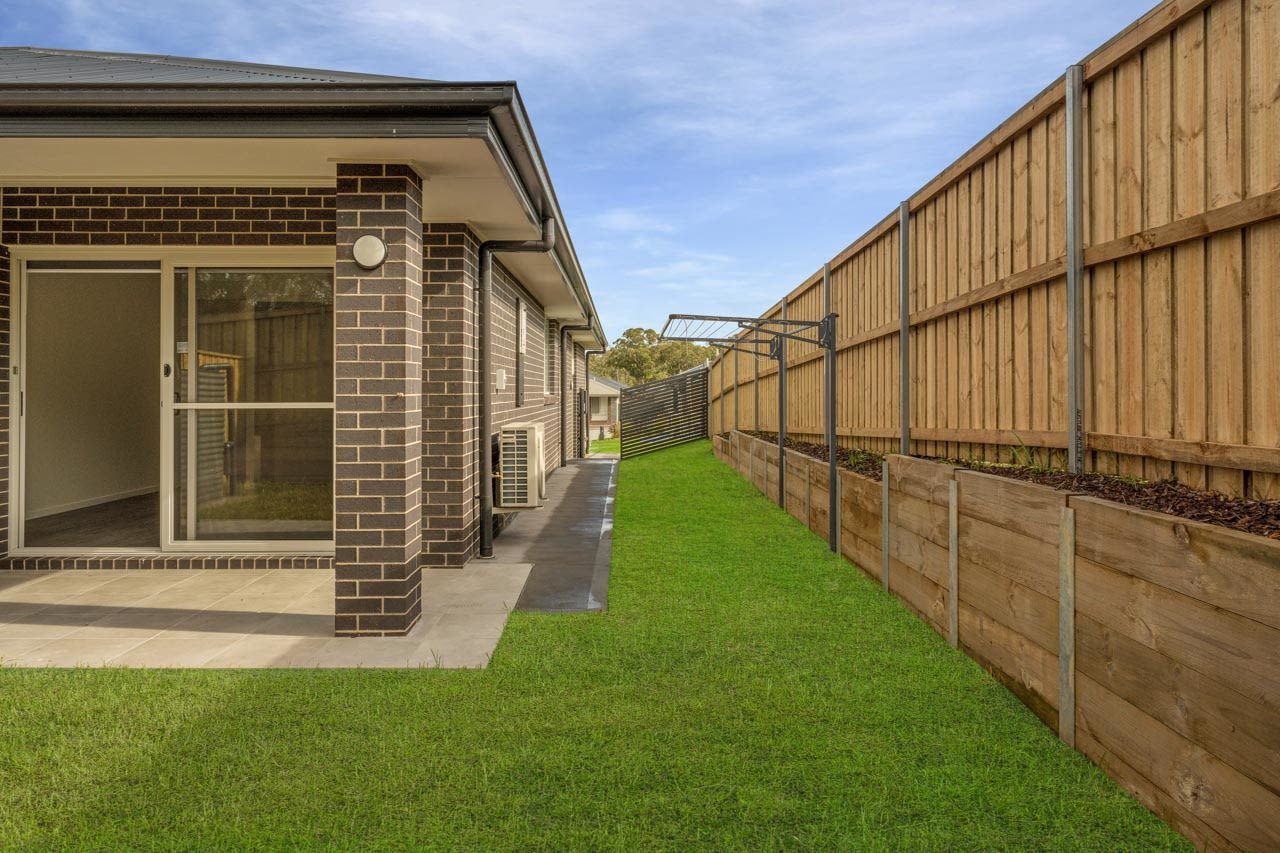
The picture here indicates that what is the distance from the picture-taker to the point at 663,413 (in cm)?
1888

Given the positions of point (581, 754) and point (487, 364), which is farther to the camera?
point (487, 364)

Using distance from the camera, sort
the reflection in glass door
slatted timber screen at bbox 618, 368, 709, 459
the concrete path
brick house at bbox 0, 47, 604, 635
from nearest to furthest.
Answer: brick house at bbox 0, 47, 604, 635, the concrete path, the reflection in glass door, slatted timber screen at bbox 618, 368, 709, 459

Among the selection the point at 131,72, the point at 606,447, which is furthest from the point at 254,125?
the point at 606,447

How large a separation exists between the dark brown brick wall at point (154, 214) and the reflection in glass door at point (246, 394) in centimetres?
28

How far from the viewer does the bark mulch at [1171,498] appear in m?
2.05

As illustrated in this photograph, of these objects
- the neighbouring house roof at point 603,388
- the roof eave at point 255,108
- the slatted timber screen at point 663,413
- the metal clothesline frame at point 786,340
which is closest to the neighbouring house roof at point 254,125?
the roof eave at point 255,108

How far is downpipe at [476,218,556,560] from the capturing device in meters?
6.09

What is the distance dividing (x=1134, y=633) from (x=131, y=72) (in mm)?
5088

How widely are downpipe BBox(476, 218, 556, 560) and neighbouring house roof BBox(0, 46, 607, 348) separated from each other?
4.58ft

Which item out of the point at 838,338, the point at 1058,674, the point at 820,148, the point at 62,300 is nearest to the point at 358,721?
the point at 1058,674

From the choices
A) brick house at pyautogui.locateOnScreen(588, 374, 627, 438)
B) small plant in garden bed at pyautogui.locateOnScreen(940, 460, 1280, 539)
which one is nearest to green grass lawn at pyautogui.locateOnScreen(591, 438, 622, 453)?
brick house at pyautogui.locateOnScreen(588, 374, 627, 438)

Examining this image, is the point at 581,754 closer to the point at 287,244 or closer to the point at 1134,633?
the point at 1134,633

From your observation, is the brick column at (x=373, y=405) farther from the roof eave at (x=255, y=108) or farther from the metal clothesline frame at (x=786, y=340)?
the metal clothesline frame at (x=786, y=340)

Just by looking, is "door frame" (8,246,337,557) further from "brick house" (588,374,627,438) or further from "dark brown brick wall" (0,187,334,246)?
"brick house" (588,374,627,438)
